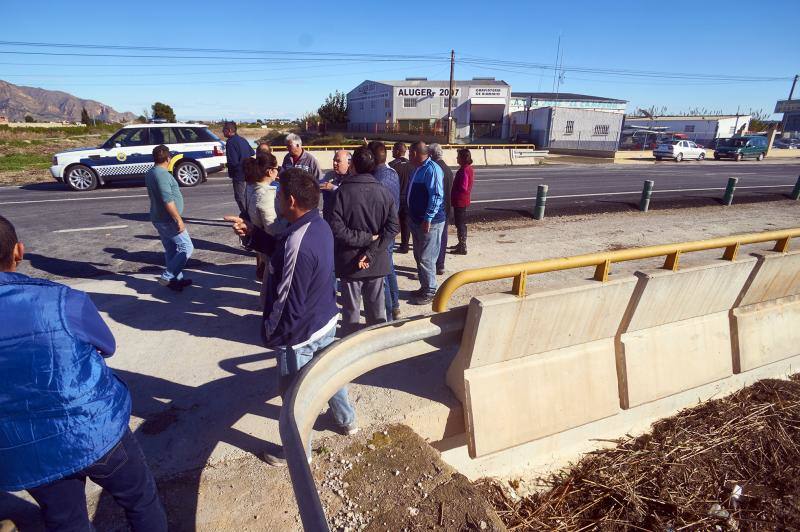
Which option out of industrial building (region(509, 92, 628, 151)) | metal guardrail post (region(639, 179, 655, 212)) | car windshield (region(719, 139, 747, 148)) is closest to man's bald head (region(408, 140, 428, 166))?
metal guardrail post (region(639, 179, 655, 212))

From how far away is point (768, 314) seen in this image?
426cm

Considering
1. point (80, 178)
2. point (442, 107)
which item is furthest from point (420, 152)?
point (442, 107)

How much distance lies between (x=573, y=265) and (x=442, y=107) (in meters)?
55.0

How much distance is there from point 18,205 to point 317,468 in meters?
12.7

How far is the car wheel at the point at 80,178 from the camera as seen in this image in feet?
42.8

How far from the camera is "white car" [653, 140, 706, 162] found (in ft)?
103

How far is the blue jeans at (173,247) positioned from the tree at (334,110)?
6530 centimetres

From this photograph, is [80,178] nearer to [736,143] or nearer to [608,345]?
[608,345]

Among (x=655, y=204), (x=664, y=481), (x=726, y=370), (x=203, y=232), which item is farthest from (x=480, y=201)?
(x=664, y=481)

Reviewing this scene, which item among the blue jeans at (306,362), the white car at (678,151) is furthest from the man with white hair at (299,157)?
the white car at (678,151)

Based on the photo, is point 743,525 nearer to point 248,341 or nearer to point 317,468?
point 317,468

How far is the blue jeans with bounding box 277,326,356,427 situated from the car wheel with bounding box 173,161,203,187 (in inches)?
533

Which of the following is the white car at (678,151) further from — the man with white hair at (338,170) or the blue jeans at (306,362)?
the blue jeans at (306,362)

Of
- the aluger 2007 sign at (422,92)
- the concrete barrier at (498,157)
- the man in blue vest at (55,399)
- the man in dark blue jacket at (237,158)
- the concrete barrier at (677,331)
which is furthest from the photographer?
the aluger 2007 sign at (422,92)
